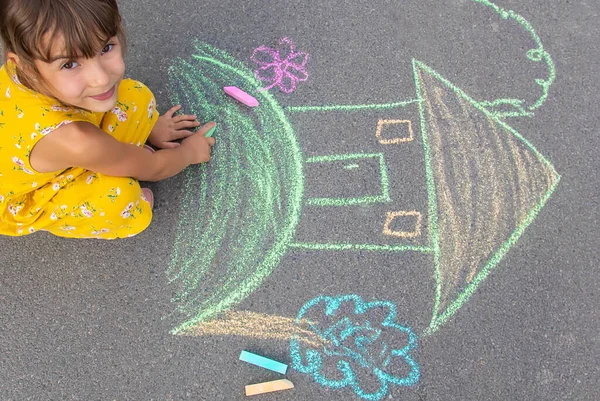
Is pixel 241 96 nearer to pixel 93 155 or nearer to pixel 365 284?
pixel 93 155

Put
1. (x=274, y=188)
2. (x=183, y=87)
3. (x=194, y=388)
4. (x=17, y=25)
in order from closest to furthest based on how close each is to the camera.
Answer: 1. (x=17, y=25)
2. (x=194, y=388)
3. (x=274, y=188)
4. (x=183, y=87)

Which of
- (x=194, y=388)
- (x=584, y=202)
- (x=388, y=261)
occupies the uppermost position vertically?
(x=584, y=202)

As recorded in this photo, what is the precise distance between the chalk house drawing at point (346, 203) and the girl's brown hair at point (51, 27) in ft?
2.64

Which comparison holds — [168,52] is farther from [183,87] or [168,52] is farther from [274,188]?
[274,188]

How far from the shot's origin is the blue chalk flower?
1.75 meters

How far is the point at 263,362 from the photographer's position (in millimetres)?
1764

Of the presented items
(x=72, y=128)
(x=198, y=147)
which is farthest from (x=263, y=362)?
(x=72, y=128)

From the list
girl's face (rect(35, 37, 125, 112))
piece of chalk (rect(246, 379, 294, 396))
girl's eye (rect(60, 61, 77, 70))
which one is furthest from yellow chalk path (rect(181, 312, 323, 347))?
girl's eye (rect(60, 61, 77, 70))

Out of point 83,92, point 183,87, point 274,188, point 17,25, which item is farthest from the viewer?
point 183,87

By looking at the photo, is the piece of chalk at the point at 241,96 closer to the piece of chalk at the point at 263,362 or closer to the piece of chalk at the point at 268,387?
the piece of chalk at the point at 263,362

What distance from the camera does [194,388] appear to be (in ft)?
5.79

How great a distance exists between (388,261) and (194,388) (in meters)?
0.84

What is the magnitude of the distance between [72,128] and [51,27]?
308 mm

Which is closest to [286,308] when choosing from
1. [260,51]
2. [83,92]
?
[83,92]
